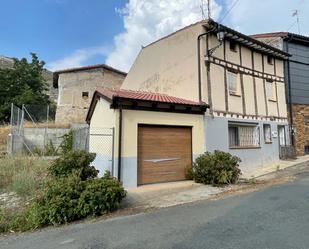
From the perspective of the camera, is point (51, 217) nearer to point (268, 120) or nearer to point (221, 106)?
point (221, 106)

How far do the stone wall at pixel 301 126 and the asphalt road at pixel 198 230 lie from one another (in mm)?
11857

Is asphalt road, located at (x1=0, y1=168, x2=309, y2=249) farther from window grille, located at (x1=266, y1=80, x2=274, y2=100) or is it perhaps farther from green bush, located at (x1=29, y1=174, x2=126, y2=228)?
window grille, located at (x1=266, y1=80, x2=274, y2=100)

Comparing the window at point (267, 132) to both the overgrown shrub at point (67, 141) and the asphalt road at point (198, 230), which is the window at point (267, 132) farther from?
the overgrown shrub at point (67, 141)

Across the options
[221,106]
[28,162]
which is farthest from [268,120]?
[28,162]

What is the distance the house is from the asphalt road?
360cm

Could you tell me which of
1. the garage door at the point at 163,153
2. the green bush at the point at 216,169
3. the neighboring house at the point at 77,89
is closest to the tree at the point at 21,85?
the neighboring house at the point at 77,89

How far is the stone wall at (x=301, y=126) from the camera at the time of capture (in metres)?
17.6

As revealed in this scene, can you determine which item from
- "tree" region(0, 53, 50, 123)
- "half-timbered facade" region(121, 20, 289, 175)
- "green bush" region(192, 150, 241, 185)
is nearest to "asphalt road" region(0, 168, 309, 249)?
"green bush" region(192, 150, 241, 185)

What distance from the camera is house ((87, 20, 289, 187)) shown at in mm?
10070

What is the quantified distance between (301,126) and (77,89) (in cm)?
1853

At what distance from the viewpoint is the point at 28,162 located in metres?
11.5

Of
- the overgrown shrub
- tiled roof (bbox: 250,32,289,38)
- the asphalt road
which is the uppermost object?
tiled roof (bbox: 250,32,289,38)

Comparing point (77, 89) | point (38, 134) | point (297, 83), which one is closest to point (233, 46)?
point (297, 83)

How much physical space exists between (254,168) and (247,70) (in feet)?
17.5
